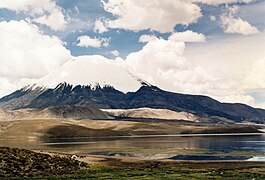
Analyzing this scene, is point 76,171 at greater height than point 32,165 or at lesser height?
lesser

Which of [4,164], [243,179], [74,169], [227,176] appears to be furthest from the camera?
[74,169]

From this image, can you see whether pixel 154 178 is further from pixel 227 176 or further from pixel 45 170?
pixel 45 170

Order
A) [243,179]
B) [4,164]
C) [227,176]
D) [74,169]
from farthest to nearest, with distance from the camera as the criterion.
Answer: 1. [74,169]
2. [4,164]
3. [227,176]
4. [243,179]

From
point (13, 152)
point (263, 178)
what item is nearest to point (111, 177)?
point (263, 178)

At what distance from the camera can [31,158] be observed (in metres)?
71.2

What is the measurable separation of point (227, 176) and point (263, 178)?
4.85m

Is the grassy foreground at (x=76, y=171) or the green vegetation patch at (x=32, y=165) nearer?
the grassy foreground at (x=76, y=171)

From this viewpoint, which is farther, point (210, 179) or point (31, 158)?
point (31, 158)

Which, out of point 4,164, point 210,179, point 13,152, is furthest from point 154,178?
point 13,152

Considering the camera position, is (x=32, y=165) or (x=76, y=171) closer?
(x=76, y=171)

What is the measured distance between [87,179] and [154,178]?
8.73 meters

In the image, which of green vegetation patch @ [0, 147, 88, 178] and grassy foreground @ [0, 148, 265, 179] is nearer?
grassy foreground @ [0, 148, 265, 179]

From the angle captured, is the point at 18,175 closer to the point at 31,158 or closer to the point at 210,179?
the point at 31,158

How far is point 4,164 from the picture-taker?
212 ft
